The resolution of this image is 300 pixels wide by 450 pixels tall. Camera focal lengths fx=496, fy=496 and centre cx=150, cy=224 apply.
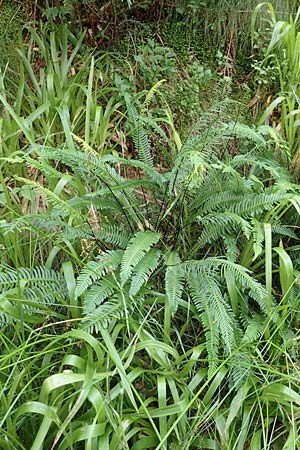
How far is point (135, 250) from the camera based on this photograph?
1.65 metres

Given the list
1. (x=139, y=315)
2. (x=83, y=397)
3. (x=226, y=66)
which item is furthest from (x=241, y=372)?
(x=226, y=66)

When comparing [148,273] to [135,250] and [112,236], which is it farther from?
[112,236]

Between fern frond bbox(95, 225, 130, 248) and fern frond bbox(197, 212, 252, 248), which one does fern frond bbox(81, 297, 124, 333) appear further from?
fern frond bbox(197, 212, 252, 248)

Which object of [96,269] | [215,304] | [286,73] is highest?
[286,73]

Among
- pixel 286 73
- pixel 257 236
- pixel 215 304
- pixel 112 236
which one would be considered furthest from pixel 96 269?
pixel 286 73

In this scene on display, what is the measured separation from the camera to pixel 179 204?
1.93 metres


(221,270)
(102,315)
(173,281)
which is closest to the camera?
(102,315)

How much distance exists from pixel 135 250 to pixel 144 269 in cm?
7

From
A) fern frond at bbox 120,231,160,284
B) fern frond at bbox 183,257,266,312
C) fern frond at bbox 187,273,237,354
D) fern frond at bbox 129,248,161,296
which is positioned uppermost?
fern frond at bbox 120,231,160,284

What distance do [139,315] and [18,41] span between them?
1850 mm

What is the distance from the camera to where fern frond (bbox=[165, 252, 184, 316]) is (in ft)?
5.35

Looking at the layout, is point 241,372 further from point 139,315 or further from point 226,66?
point 226,66

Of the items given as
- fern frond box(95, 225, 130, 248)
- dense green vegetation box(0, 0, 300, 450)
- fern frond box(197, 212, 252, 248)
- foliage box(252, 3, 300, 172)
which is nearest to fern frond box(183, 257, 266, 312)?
dense green vegetation box(0, 0, 300, 450)

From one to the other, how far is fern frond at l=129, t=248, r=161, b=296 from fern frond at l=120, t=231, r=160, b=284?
2cm
